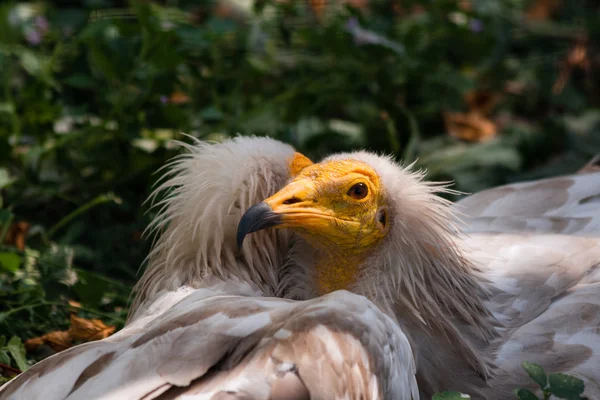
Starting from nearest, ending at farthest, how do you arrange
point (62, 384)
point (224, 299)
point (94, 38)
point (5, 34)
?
point (62, 384) < point (224, 299) < point (94, 38) < point (5, 34)

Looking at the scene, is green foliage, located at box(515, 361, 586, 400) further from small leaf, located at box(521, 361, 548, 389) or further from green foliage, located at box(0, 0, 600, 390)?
green foliage, located at box(0, 0, 600, 390)

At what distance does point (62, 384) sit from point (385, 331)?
2.70 ft

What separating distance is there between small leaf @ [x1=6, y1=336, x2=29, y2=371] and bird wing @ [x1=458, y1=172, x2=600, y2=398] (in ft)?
4.98

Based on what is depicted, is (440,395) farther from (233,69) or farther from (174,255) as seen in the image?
(233,69)

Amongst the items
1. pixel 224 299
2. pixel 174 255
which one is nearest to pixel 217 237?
pixel 174 255

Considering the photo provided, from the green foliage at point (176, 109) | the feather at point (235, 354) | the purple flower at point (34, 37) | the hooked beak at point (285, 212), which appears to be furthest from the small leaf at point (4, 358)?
the purple flower at point (34, 37)

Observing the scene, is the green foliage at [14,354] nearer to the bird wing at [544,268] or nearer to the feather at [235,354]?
the feather at [235,354]

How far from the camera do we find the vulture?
220 centimetres

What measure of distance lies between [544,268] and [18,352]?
1.77 metres

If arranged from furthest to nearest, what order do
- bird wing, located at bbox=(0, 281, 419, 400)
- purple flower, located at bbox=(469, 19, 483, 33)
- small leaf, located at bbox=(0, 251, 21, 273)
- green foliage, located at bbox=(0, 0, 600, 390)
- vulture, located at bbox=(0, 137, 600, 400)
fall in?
purple flower, located at bbox=(469, 19, 483, 33)
green foliage, located at bbox=(0, 0, 600, 390)
small leaf, located at bbox=(0, 251, 21, 273)
vulture, located at bbox=(0, 137, 600, 400)
bird wing, located at bbox=(0, 281, 419, 400)

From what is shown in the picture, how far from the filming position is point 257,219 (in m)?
2.50

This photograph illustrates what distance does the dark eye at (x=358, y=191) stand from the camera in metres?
2.65

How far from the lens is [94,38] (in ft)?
12.9

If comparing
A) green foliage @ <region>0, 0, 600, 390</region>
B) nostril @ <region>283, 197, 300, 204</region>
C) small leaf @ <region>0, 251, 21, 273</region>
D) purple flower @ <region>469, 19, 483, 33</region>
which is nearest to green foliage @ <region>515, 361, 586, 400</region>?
nostril @ <region>283, 197, 300, 204</region>
